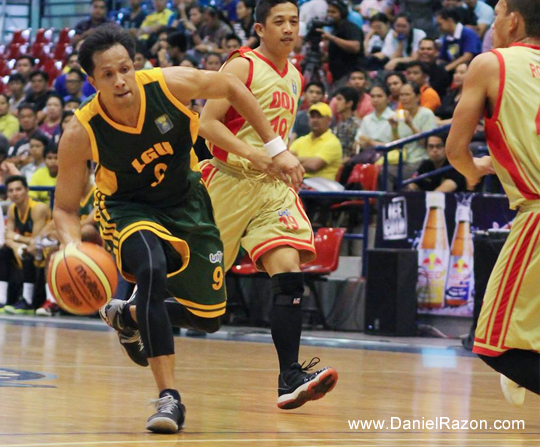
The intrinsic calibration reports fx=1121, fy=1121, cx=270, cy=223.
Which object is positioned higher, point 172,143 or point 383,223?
point 172,143

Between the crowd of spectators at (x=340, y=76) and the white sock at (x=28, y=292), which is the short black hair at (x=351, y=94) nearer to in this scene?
the crowd of spectators at (x=340, y=76)

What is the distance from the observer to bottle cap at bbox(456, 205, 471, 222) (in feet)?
35.8

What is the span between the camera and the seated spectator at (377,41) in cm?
1497

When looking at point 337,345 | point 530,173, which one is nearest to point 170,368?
point 530,173

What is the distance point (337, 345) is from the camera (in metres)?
10.2

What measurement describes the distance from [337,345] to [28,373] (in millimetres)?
3961

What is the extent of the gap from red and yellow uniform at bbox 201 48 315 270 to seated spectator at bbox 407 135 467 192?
17.2ft

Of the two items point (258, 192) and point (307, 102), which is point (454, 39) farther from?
point (258, 192)

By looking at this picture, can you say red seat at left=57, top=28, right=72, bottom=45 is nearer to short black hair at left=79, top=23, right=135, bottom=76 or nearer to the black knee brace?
the black knee brace

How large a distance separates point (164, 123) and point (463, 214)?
20.4 ft

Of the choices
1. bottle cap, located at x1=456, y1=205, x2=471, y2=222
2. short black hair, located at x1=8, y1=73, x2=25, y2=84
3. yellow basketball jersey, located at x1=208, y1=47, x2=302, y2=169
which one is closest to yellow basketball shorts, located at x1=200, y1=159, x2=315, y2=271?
yellow basketball jersey, located at x1=208, y1=47, x2=302, y2=169

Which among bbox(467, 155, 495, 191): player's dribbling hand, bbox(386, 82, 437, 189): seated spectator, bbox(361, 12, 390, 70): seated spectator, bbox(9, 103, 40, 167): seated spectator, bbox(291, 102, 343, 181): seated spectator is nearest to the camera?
bbox(467, 155, 495, 191): player's dribbling hand

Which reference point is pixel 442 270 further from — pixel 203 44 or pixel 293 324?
pixel 203 44

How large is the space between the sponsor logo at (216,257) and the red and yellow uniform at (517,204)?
1.74 metres
